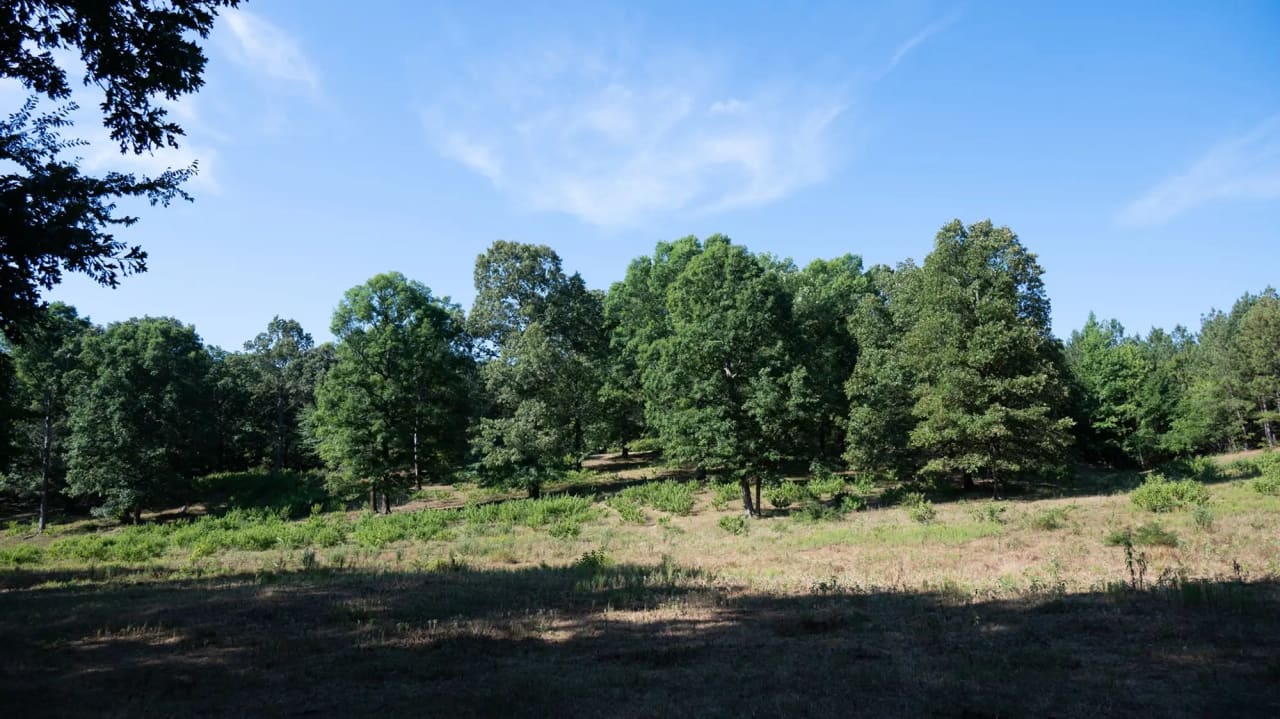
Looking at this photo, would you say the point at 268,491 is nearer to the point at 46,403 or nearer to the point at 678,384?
the point at 46,403

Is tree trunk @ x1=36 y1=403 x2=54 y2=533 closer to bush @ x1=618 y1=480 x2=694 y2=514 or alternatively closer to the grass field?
the grass field

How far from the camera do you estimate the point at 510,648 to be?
380 inches

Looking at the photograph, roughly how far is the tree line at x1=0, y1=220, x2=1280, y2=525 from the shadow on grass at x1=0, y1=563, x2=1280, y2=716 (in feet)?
42.0

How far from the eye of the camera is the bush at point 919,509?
24781mm

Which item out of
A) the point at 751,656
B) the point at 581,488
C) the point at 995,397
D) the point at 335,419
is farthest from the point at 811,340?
the point at 751,656

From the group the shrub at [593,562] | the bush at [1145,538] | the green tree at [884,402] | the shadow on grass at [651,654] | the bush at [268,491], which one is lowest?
the shrub at [593,562]

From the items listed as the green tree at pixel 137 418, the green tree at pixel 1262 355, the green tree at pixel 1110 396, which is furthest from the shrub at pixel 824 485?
the green tree at pixel 1262 355

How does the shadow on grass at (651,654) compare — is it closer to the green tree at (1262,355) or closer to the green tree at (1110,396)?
the green tree at (1110,396)

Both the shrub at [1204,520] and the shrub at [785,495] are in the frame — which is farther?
the shrub at [785,495]

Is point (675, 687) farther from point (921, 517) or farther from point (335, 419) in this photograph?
point (335, 419)

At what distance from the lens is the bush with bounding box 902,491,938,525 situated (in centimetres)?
2478

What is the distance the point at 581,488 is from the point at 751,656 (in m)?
32.0

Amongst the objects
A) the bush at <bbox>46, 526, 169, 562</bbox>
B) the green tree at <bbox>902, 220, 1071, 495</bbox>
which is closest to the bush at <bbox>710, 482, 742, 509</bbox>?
the green tree at <bbox>902, 220, 1071, 495</bbox>

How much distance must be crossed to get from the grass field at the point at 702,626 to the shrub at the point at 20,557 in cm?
427
